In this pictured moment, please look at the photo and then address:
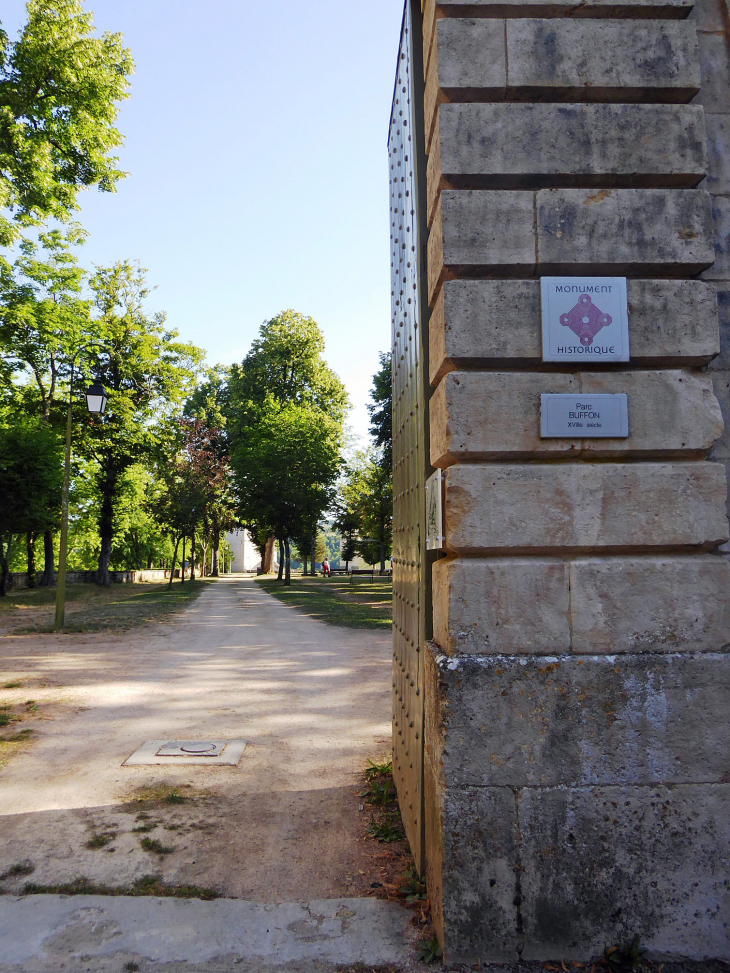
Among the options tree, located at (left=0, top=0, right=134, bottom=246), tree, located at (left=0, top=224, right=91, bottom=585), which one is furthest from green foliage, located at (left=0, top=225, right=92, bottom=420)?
tree, located at (left=0, top=0, right=134, bottom=246)

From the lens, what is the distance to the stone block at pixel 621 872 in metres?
2.76

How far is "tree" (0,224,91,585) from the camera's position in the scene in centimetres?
2279

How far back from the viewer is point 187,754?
17.9ft

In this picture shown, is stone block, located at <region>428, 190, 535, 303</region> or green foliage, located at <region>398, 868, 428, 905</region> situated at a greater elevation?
stone block, located at <region>428, 190, 535, 303</region>

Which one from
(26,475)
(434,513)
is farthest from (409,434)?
(26,475)

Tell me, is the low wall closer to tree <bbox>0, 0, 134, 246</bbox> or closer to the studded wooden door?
tree <bbox>0, 0, 134, 246</bbox>

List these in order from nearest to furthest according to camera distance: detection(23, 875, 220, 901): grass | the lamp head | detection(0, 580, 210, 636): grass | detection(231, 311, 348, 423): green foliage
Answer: detection(23, 875, 220, 901): grass < the lamp head < detection(0, 580, 210, 636): grass < detection(231, 311, 348, 423): green foliage

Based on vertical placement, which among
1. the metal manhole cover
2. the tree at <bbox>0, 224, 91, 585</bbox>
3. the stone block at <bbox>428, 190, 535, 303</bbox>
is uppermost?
the tree at <bbox>0, 224, 91, 585</bbox>

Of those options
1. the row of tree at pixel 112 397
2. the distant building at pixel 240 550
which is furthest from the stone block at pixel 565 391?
the distant building at pixel 240 550

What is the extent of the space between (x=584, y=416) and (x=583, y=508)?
1.32ft

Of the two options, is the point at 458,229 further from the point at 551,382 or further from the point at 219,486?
the point at 219,486

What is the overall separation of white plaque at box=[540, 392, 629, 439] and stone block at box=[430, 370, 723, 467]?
0.03m

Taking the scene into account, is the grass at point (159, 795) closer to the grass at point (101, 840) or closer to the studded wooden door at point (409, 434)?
the grass at point (101, 840)

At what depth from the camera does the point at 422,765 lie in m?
3.30
